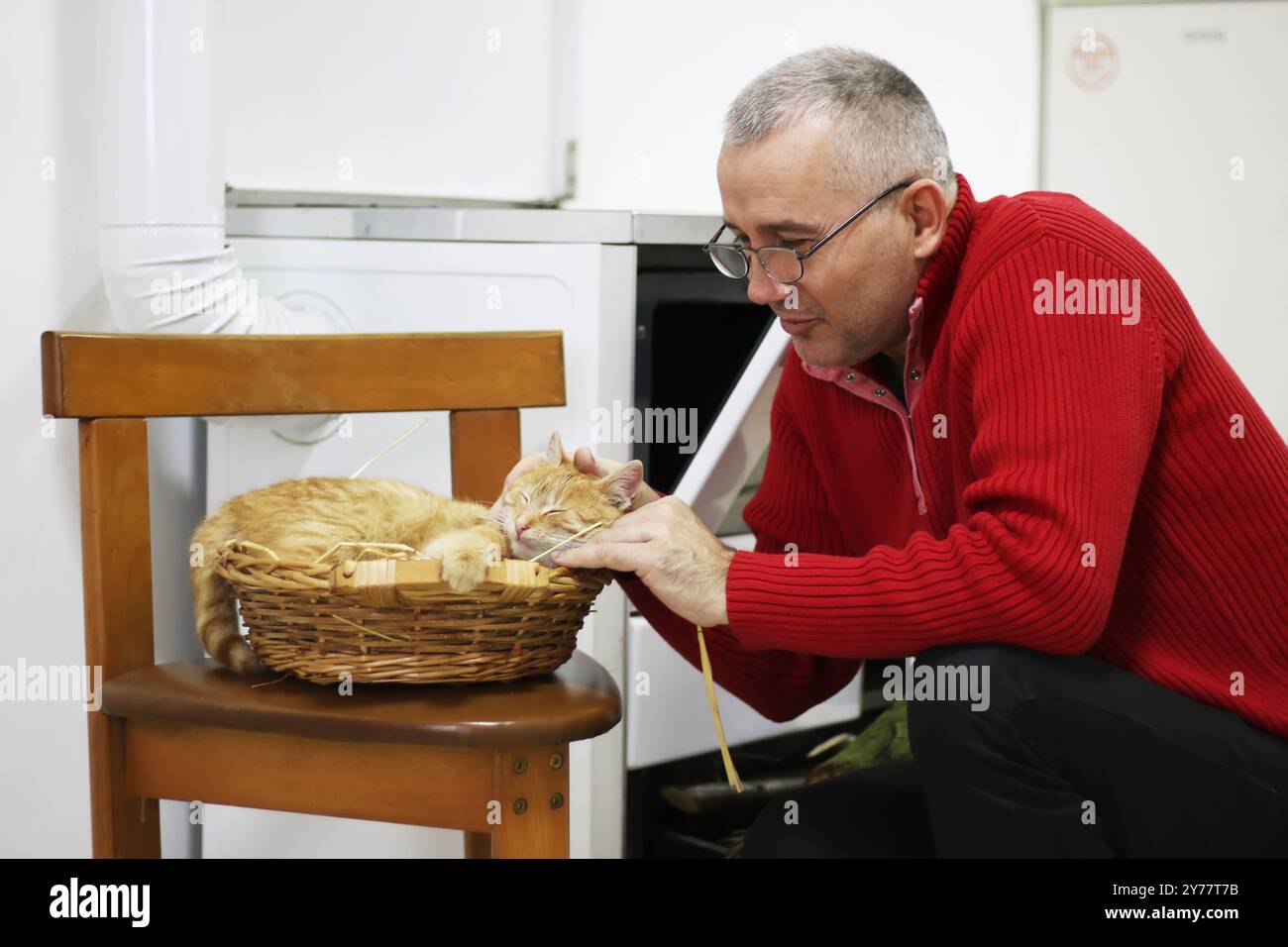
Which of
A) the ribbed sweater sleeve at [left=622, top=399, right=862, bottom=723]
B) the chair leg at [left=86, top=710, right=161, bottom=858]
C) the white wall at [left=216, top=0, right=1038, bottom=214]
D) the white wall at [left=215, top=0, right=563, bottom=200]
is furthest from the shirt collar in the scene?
the white wall at [left=215, top=0, right=563, bottom=200]

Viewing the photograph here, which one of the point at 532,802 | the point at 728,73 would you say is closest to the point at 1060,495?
the point at 532,802

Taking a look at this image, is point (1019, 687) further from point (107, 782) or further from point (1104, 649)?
point (107, 782)

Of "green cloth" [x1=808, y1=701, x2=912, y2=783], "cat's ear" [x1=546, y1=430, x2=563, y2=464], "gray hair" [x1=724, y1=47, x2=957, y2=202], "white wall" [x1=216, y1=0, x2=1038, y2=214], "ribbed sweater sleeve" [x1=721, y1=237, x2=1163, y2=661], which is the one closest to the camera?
"ribbed sweater sleeve" [x1=721, y1=237, x2=1163, y2=661]

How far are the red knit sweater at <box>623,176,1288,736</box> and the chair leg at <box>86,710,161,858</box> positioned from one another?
56 centimetres

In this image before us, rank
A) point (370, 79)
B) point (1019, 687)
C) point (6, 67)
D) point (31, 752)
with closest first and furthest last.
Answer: point (1019, 687), point (6, 67), point (31, 752), point (370, 79)

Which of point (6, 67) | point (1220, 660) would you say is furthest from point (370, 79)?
point (1220, 660)

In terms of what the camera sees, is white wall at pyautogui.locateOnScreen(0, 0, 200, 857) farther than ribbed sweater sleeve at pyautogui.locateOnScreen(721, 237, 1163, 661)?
Yes

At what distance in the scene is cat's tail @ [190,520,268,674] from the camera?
133 cm

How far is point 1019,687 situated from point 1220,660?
0.79 ft

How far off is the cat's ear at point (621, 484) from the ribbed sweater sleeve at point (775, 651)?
0.09m

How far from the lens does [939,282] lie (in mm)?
1274

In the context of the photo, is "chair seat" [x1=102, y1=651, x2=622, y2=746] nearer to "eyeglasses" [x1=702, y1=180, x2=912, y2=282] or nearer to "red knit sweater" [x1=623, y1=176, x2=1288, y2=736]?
"red knit sweater" [x1=623, y1=176, x2=1288, y2=736]

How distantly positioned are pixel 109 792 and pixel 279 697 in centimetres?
24
